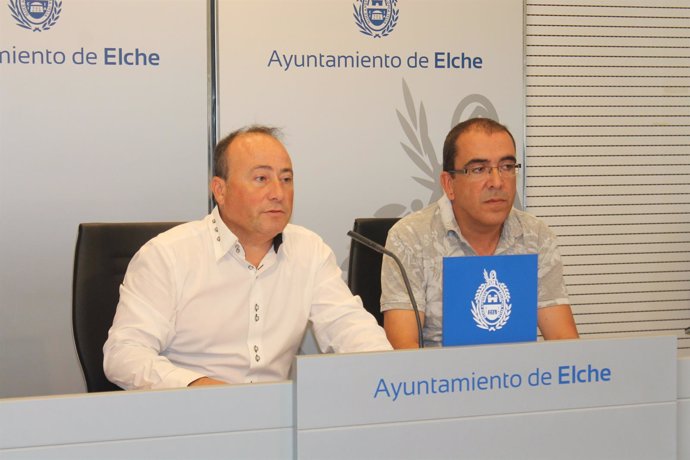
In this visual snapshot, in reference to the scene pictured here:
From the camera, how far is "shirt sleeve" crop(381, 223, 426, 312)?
236cm

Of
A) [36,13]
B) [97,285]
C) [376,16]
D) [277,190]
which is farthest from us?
[376,16]

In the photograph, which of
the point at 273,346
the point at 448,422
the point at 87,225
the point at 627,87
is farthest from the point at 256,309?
the point at 627,87

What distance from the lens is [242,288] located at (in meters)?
2.27

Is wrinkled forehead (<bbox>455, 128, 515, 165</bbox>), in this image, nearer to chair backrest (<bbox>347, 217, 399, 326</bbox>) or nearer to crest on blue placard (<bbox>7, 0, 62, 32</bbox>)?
chair backrest (<bbox>347, 217, 399, 326</bbox>)

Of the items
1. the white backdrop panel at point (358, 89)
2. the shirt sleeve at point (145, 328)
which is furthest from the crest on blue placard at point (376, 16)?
the shirt sleeve at point (145, 328)

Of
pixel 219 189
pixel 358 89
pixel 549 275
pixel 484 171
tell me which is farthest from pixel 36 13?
pixel 549 275

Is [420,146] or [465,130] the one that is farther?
[420,146]

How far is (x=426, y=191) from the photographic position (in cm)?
362

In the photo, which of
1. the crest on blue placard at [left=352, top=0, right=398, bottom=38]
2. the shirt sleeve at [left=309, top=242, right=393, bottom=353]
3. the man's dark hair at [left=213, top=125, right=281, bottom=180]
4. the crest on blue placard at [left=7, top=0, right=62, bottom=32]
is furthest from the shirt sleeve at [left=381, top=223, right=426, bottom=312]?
the crest on blue placard at [left=7, top=0, right=62, bottom=32]

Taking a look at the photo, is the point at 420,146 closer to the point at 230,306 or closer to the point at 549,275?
the point at 549,275

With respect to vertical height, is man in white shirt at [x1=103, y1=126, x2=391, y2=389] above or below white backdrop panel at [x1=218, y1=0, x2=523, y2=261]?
below

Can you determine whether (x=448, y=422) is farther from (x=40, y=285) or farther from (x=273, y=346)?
(x=40, y=285)

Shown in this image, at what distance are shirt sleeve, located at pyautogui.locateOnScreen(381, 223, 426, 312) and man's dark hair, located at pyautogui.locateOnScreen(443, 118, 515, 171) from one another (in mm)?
245

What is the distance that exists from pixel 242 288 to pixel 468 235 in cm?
72
